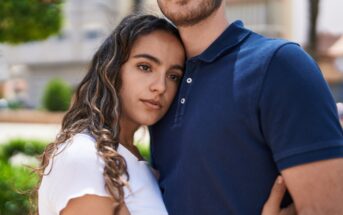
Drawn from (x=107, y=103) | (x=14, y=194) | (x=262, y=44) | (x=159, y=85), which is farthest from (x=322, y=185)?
(x=14, y=194)

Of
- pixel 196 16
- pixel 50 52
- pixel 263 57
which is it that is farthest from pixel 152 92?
pixel 50 52

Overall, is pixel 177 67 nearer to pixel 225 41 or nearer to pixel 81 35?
pixel 225 41

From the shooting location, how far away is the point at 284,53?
203cm

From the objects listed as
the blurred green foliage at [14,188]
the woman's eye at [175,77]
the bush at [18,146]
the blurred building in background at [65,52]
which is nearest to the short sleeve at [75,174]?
the woman's eye at [175,77]

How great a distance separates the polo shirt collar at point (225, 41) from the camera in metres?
2.29

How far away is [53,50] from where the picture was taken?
119ft

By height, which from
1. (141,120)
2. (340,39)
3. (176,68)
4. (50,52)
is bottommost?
(50,52)

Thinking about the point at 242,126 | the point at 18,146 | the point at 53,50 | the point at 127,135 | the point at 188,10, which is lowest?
the point at 53,50

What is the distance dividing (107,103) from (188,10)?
463mm

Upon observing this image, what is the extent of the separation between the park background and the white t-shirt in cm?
80

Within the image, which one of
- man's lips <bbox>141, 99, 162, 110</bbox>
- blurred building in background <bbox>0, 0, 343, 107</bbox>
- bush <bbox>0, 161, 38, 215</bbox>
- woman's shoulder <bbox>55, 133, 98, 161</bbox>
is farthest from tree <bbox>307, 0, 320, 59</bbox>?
blurred building in background <bbox>0, 0, 343, 107</bbox>

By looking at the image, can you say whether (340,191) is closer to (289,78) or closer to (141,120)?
(289,78)

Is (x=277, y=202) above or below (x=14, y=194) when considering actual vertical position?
above

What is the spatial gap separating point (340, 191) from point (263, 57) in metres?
0.48
